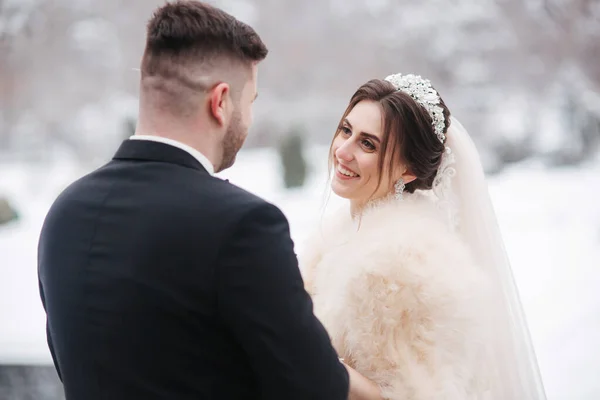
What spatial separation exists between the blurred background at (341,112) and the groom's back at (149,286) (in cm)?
223

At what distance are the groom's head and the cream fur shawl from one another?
594 millimetres

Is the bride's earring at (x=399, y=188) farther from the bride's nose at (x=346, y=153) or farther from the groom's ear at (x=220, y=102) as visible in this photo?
the groom's ear at (x=220, y=102)

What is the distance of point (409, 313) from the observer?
1.59m

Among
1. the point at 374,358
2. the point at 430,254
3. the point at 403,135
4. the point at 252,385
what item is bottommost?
the point at 374,358

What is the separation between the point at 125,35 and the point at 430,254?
8.26 ft

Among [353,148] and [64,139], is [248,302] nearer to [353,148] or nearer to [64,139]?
[353,148]

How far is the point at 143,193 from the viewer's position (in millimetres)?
1151

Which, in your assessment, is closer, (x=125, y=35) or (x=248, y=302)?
(x=248, y=302)

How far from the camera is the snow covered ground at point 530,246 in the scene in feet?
10.3

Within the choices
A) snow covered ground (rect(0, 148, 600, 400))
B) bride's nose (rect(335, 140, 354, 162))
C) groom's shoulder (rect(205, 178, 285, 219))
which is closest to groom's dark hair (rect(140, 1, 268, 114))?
groom's shoulder (rect(205, 178, 285, 219))

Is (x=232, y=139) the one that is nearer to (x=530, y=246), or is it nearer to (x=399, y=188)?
(x=399, y=188)

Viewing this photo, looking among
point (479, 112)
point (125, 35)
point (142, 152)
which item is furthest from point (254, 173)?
point (142, 152)

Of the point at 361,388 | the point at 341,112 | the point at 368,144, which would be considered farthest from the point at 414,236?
the point at 341,112

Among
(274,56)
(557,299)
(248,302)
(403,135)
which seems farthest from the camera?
(274,56)
